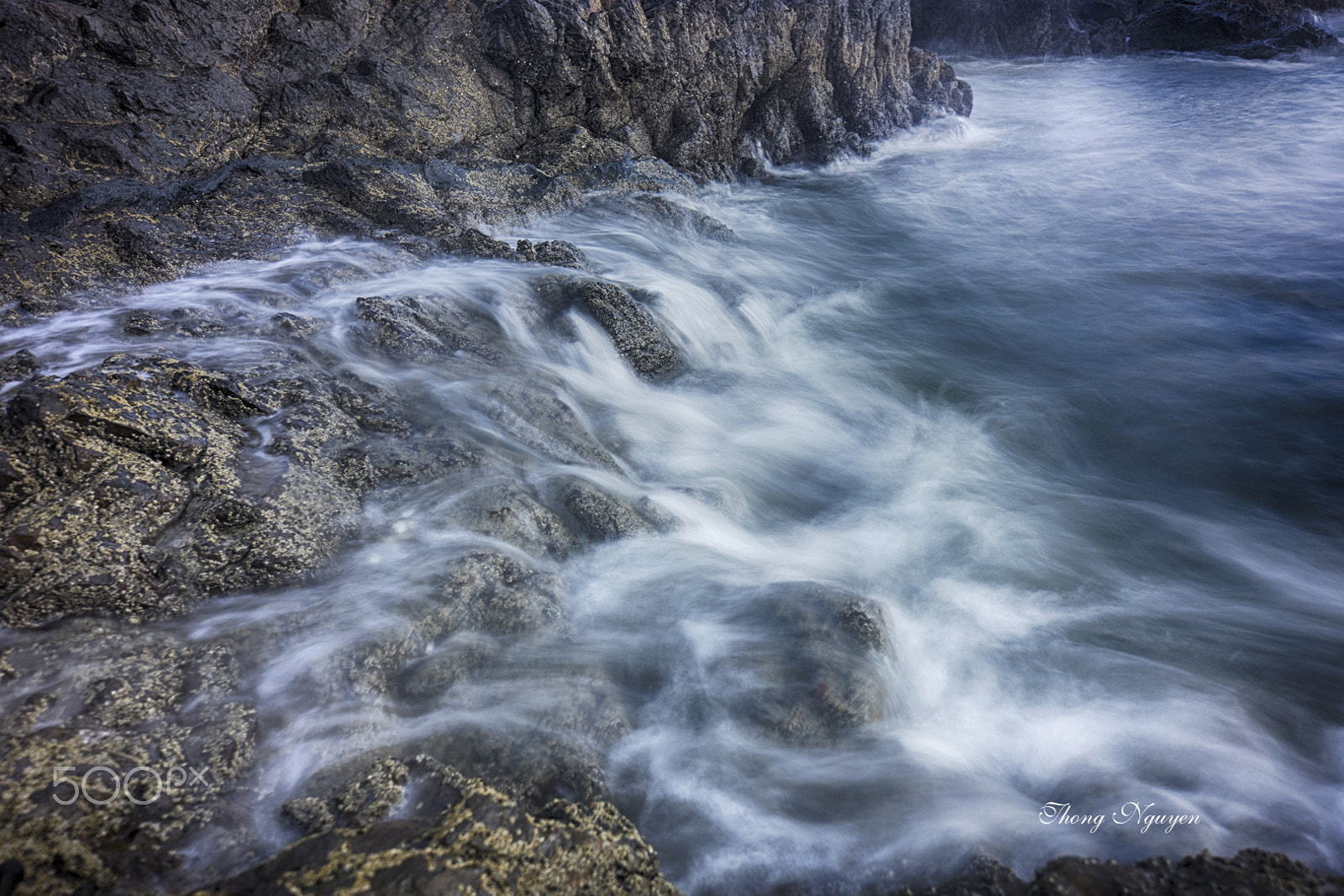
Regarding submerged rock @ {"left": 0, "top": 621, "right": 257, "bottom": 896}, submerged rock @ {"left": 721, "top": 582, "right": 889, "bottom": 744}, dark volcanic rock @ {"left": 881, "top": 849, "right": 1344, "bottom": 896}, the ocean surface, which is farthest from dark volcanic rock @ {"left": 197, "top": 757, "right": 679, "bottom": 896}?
Answer: dark volcanic rock @ {"left": 881, "top": 849, "right": 1344, "bottom": 896}

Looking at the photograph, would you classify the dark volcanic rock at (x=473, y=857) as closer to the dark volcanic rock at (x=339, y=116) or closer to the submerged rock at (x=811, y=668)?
the submerged rock at (x=811, y=668)

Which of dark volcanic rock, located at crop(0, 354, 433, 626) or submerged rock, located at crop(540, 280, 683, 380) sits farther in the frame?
submerged rock, located at crop(540, 280, 683, 380)

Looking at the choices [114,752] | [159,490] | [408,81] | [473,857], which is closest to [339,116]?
[408,81]

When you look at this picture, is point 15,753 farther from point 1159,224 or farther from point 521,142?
point 1159,224

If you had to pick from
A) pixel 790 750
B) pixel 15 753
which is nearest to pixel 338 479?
pixel 15 753

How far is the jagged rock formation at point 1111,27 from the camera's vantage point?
63.6ft

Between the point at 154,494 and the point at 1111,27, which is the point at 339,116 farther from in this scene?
the point at 1111,27

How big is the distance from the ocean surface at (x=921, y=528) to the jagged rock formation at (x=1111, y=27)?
14.7 metres

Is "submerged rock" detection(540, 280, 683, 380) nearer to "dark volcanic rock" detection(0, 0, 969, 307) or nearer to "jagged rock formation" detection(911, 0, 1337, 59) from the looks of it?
"dark volcanic rock" detection(0, 0, 969, 307)

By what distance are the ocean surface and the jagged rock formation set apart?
14.7 m

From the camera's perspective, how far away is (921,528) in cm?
464

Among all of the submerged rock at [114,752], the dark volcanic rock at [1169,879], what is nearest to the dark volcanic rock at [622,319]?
the submerged rock at [114,752]

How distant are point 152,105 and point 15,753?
249 inches

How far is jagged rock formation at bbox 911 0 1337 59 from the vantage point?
19.4m
